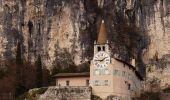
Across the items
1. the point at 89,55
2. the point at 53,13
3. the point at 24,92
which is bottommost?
the point at 24,92

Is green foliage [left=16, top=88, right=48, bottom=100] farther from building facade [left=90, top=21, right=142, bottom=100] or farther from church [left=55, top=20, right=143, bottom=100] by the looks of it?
building facade [left=90, top=21, right=142, bottom=100]

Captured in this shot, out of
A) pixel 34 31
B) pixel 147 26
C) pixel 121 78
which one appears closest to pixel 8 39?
pixel 34 31

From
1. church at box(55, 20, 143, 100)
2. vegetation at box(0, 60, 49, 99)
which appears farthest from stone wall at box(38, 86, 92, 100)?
vegetation at box(0, 60, 49, 99)

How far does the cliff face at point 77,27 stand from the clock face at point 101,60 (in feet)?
68.6

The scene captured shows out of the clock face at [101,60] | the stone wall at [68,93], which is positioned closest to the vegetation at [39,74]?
the stone wall at [68,93]

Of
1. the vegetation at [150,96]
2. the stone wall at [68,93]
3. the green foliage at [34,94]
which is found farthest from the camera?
the vegetation at [150,96]

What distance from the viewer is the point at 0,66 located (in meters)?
103

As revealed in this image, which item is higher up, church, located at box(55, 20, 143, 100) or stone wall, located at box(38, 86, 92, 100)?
church, located at box(55, 20, 143, 100)

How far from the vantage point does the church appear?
8100 cm

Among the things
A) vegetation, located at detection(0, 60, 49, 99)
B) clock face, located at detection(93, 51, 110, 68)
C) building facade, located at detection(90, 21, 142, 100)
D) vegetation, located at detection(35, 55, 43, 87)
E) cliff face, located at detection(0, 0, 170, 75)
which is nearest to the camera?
building facade, located at detection(90, 21, 142, 100)

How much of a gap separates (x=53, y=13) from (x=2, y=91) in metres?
21.1

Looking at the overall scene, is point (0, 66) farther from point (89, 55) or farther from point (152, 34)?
point (152, 34)

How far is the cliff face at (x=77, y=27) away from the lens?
103 meters

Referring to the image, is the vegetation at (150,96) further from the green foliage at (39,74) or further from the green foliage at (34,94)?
the green foliage at (39,74)
